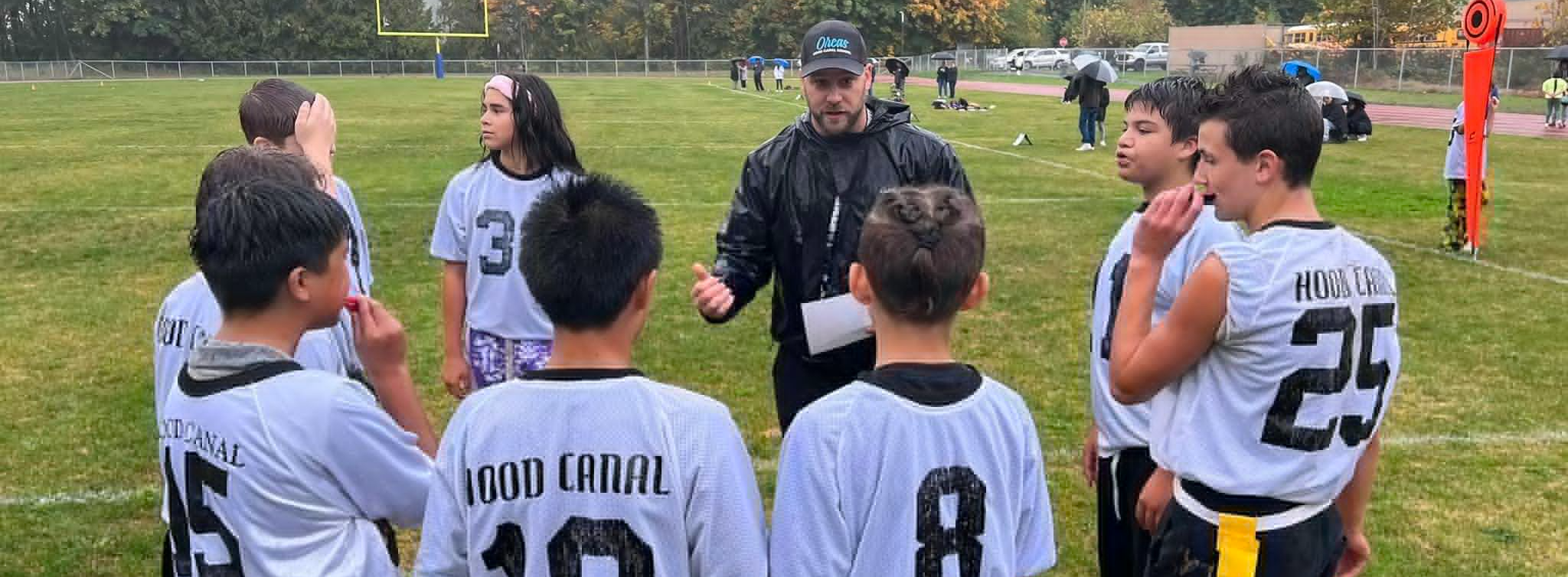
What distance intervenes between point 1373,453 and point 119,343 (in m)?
7.71

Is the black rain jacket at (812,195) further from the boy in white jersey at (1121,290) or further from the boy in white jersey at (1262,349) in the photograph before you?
the boy in white jersey at (1262,349)

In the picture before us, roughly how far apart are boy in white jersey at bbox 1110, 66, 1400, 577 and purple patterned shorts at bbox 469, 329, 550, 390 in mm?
2264

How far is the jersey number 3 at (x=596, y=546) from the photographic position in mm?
1996

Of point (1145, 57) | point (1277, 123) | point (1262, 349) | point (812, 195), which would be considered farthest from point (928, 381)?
point (1145, 57)

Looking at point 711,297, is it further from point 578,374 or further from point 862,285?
point 578,374

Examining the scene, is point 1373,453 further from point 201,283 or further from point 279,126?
point 279,126

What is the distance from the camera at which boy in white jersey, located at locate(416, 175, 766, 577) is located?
1983mm

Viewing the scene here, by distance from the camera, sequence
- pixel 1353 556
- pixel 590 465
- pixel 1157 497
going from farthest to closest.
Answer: pixel 1353 556 → pixel 1157 497 → pixel 590 465

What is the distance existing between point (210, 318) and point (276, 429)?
2.83ft

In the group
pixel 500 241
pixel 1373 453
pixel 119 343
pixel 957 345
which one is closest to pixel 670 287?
pixel 957 345

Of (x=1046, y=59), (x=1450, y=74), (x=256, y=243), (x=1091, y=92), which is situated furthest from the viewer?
(x=1046, y=59)

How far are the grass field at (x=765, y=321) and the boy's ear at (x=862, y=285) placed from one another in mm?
2686

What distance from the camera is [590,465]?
197cm

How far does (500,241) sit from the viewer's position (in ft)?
13.3
